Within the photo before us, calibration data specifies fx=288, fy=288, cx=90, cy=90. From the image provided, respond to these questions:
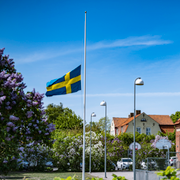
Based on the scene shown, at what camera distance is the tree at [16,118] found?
905cm

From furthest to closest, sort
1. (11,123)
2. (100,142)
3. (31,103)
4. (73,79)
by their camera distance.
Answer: (100,142), (73,79), (31,103), (11,123)

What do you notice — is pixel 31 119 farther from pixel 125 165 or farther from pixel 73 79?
pixel 125 165

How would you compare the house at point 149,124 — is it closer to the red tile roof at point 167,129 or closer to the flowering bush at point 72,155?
the red tile roof at point 167,129

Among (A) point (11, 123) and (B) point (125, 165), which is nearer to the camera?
(A) point (11, 123)

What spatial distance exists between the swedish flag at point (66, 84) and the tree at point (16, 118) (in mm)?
3451

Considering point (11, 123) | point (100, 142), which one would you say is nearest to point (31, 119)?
point (11, 123)

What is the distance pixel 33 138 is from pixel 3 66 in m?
2.79

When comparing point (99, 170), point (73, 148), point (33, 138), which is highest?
point (33, 138)

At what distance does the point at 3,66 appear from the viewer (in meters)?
10.2

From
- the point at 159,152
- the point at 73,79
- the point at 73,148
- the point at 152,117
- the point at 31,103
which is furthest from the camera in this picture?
the point at 152,117

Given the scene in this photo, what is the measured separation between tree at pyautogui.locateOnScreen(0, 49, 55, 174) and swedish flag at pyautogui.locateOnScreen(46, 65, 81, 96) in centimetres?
345

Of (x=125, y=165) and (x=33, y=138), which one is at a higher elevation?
(x=33, y=138)

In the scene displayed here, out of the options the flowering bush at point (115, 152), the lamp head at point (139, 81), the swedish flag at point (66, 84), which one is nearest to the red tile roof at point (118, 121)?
the flowering bush at point (115, 152)

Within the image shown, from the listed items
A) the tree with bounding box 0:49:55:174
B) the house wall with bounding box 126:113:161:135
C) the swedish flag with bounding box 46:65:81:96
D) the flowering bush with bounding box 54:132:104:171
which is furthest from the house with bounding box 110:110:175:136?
the tree with bounding box 0:49:55:174
